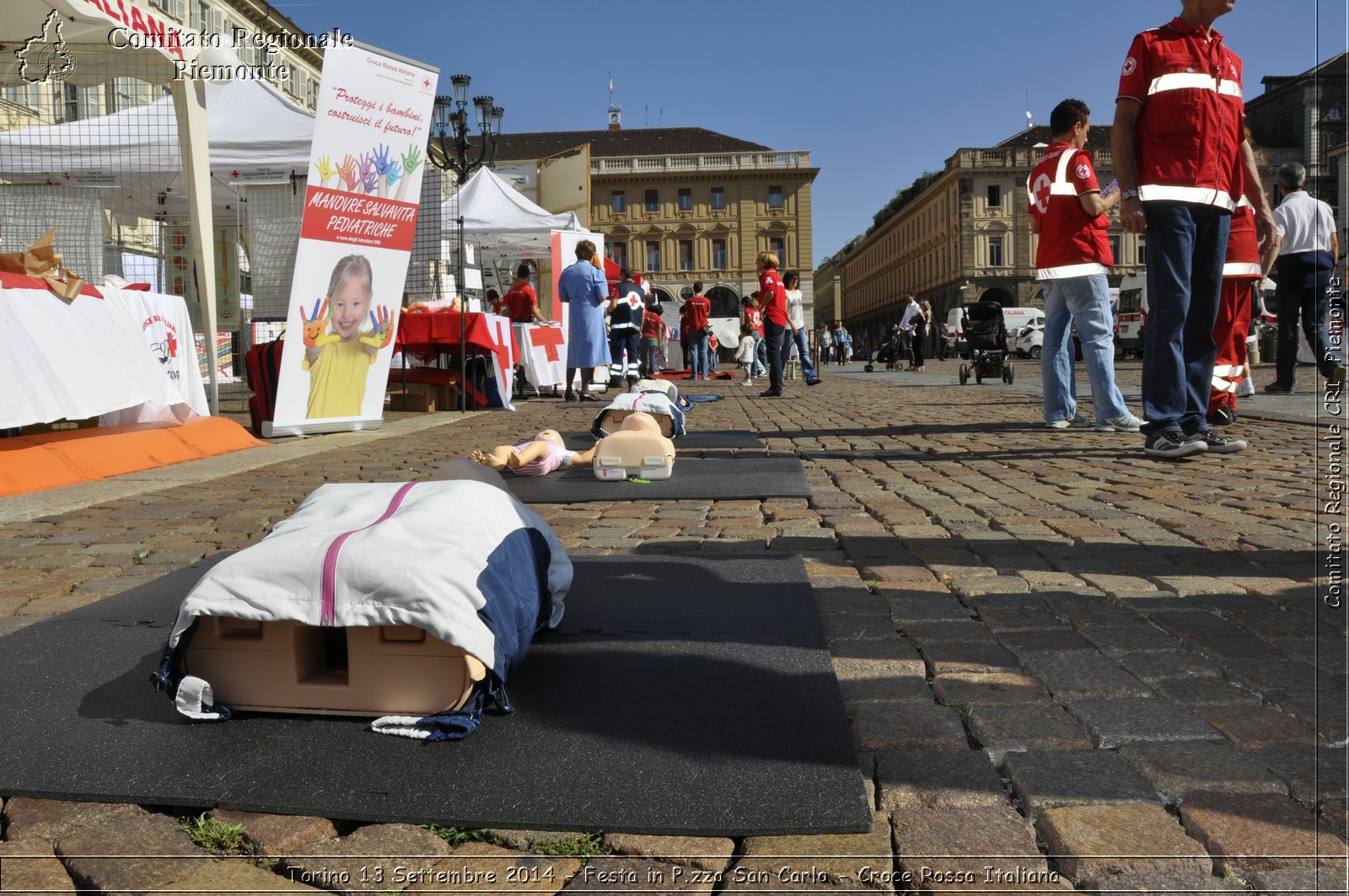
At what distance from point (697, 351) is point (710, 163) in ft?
193

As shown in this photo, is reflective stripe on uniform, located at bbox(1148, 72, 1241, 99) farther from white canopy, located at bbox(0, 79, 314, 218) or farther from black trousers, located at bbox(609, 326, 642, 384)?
black trousers, located at bbox(609, 326, 642, 384)

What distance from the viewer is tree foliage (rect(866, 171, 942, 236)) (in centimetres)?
9881

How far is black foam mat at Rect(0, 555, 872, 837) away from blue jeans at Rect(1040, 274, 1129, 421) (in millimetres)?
5694

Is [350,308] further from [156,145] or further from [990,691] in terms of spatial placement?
[990,691]

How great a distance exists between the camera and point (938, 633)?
274cm

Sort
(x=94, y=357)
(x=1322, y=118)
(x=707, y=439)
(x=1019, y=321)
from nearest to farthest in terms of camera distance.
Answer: (x=1322, y=118)
(x=94, y=357)
(x=707, y=439)
(x=1019, y=321)

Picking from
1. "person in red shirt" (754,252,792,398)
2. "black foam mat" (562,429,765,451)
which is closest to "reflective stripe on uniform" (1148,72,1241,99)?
"black foam mat" (562,429,765,451)

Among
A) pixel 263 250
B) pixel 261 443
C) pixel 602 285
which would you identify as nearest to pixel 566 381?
pixel 602 285

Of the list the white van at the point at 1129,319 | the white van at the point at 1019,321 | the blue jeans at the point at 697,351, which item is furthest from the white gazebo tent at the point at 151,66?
the white van at the point at 1019,321

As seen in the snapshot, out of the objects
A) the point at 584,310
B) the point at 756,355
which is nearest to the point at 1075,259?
the point at 584,310

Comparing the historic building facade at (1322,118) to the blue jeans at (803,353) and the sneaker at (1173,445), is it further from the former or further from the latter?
the blue jeans at (803,353)

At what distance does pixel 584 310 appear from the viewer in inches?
597

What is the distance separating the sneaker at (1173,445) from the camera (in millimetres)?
6055

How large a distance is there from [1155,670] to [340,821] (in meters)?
1.73
